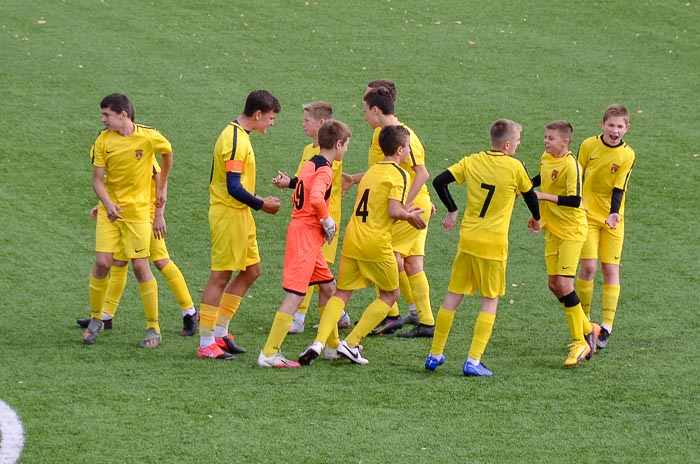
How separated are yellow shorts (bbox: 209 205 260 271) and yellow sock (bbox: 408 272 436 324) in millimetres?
1625

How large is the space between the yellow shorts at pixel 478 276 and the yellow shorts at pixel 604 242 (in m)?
1.23

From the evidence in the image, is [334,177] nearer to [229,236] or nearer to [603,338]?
[229,236]

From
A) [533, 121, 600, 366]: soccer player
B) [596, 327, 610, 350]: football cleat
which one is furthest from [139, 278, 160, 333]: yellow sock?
[596, 327, 610, 350]: football cleat

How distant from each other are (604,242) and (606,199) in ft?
1.17

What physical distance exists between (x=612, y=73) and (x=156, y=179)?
9.32 meters

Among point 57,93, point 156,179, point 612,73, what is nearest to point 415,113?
point 612,73

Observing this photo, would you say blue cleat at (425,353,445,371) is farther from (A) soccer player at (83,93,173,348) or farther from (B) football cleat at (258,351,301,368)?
(A) soccer player at (83,93,173,348)

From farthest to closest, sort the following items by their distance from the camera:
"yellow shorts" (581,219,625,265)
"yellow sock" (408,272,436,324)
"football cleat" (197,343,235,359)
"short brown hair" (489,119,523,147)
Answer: "yellow sock" (408,272,436,324) → "yellow shorts" (581,219,625,265) → "football cleat" (197,343,235,359) → "short brown hair" (489,119,523,147)

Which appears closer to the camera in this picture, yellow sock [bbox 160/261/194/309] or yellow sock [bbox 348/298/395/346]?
yellow sock [bbox 348/298/395/346]

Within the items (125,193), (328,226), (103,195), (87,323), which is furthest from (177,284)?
(328,226)

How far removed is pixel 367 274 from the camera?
24.4ft

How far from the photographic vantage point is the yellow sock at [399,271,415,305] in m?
8.70

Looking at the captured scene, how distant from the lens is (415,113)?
1396 centimetres

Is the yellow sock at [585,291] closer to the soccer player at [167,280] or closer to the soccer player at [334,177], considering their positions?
the soccer player at [334,177]
